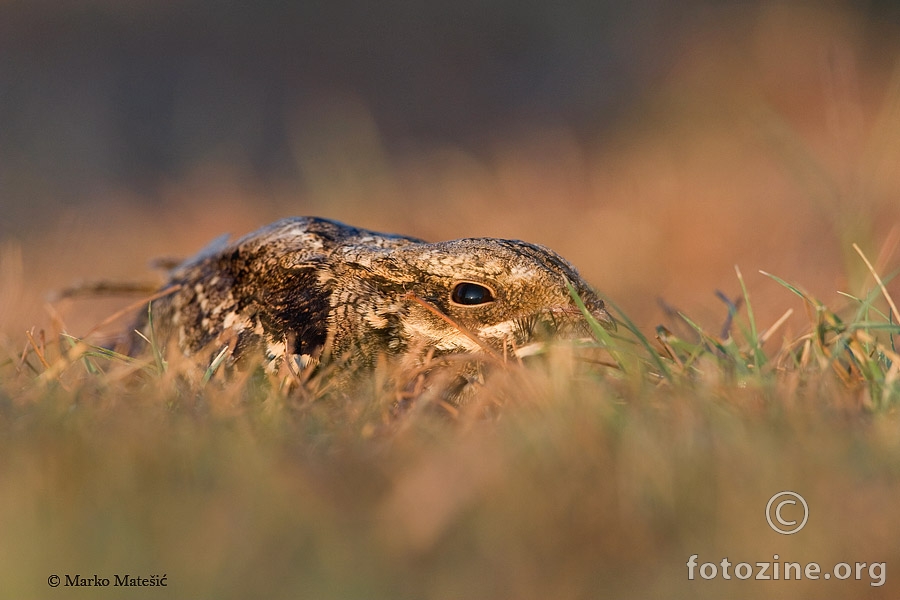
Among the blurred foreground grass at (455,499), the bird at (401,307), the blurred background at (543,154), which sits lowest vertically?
the blurred foreground grass at (455,499)

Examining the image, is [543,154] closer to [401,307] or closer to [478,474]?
[401,307]

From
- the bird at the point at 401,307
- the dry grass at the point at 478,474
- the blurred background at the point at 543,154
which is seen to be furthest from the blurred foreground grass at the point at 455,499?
the blurred background at the point at 543,154

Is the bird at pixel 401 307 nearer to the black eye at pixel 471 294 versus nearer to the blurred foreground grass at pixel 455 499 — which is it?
the black eye at pixel 471 294

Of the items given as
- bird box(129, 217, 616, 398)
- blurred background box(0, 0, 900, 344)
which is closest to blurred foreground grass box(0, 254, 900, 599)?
bird box(129, 217, 616, 398)

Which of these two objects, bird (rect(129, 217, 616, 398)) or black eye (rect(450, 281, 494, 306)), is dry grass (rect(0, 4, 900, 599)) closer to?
bird (rect(129, 217, 616, 398))

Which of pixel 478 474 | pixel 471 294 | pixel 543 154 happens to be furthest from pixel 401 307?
pixel 543 154

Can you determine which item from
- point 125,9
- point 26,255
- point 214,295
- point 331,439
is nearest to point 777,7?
point 26,255
